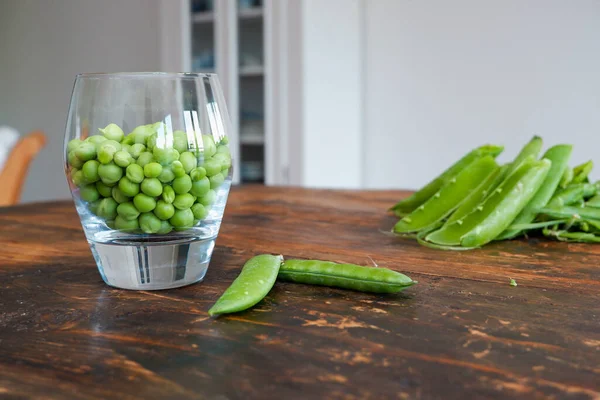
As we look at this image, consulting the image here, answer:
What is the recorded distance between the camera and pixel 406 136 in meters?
3.65

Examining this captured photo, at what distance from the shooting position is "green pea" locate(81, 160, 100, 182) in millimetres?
710

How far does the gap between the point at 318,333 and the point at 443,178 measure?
2.55 ft

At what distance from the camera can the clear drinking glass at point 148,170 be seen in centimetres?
71

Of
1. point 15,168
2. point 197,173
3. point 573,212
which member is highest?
point 197,173

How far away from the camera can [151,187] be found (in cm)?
70

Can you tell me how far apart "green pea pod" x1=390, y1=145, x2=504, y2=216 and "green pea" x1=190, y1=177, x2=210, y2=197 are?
25.6 inches

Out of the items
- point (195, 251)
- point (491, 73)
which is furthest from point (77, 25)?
point (195, 251)

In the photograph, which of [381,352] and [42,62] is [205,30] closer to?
[42,62]

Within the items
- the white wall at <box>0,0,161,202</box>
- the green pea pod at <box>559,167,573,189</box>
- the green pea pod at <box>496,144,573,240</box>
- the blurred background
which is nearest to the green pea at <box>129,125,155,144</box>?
the green pea pod at <box>496,144,573,240</box>

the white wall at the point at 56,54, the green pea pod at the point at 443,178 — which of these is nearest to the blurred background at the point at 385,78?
the white wall at the point at 56,54

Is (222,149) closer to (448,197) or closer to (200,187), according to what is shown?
(200,187)

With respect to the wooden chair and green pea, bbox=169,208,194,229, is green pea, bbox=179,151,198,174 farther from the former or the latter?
the wooden chair

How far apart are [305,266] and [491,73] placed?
110 inches

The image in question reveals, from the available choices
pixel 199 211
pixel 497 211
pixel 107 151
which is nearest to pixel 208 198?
pixel 199 211
